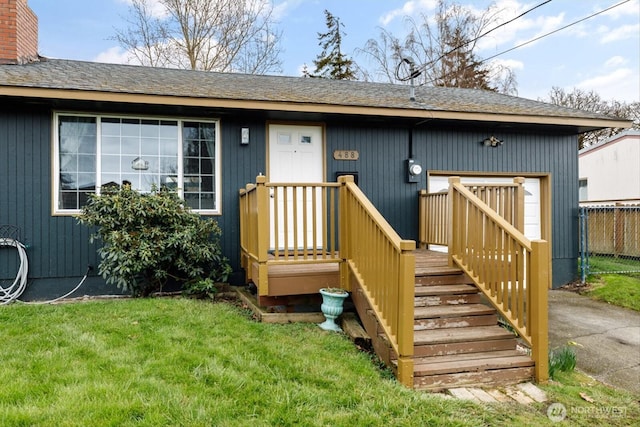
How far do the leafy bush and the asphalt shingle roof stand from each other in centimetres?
133

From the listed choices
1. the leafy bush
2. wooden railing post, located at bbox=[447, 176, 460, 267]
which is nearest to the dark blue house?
the leafy bush

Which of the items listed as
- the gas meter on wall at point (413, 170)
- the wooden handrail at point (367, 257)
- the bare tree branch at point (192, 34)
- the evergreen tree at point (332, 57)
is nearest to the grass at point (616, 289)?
the gas meter on wall at point (413, 170)

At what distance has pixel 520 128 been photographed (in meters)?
6.87

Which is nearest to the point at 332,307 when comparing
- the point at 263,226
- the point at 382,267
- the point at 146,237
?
the point at 382,267

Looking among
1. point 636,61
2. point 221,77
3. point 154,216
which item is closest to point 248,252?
point 154,216

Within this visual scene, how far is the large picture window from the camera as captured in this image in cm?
537

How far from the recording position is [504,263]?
3.55m

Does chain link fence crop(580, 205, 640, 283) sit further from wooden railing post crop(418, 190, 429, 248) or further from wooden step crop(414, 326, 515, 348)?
wooden step crop(414, 326, 515, 348)

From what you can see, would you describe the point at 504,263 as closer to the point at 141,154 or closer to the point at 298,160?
the point at 298,160

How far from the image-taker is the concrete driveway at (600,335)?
377cm

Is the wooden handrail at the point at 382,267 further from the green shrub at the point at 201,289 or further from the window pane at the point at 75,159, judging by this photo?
the window pane at the point at 75,159

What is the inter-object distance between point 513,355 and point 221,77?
6.17m

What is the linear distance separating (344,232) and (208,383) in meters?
2.05

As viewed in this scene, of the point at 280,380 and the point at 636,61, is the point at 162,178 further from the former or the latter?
the point at 636,61
